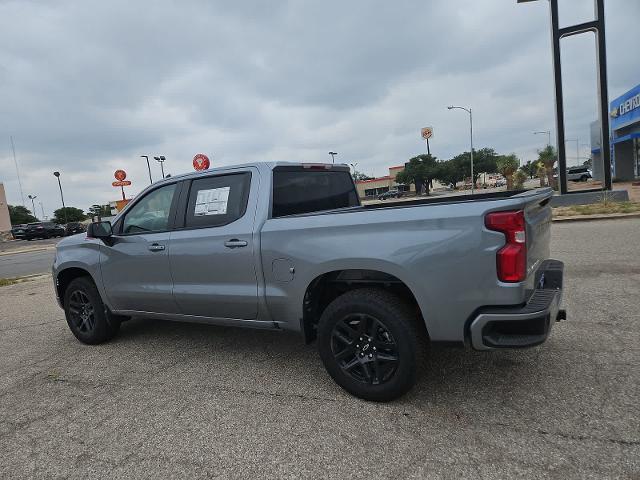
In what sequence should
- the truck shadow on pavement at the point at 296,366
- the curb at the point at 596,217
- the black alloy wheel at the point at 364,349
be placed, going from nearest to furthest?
the black alloy wheel at the point at 364,349 → the truck shadow on pavement at the point at 296,366 → the curb at the point at 596,217

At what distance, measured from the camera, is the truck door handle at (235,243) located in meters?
3.70

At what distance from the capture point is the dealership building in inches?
1261

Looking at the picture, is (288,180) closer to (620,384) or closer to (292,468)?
(292,468)

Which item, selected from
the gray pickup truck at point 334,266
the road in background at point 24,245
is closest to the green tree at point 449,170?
the road in background at point 24,245

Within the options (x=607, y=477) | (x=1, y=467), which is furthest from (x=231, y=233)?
(x=607, y=477)

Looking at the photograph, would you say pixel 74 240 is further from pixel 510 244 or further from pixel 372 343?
pixel 510 244

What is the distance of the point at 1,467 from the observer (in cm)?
279

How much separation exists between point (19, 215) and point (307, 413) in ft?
353

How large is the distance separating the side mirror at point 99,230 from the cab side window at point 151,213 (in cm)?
15

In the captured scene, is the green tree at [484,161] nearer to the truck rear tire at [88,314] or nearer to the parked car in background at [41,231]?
the parked car in background at [41,231]

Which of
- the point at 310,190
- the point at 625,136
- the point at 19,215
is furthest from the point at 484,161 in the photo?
the point at 19,215

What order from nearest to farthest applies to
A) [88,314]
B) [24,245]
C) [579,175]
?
[88,314], [24,245], [579,175]

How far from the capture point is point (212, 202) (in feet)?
13.3

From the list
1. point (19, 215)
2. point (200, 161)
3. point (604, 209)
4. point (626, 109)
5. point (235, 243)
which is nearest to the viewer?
point (235, 243)
